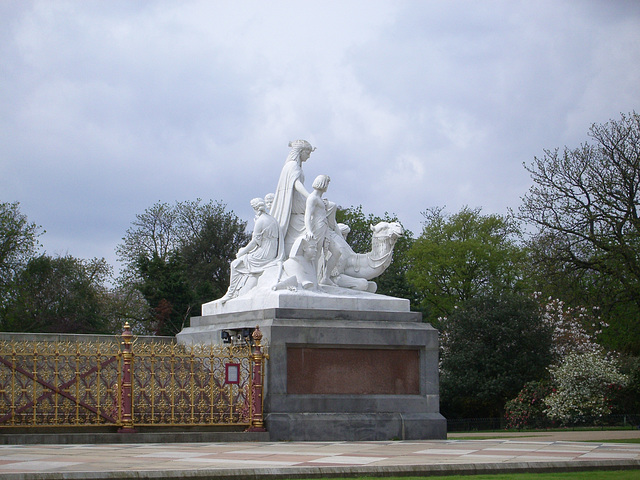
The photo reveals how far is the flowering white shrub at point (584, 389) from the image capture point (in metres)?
29.6

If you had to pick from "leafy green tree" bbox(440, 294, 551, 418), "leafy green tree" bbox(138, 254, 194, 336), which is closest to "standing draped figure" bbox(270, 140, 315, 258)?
"leafy green tree" bbox(440, 294, 551, 418)

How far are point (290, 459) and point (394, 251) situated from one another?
44.6m

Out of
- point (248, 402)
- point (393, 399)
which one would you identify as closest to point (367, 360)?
point (393, 399)

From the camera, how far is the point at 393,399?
18.3 metres

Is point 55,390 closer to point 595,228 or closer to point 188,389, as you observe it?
point 188,389

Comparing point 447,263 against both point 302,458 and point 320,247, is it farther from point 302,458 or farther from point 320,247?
point 302,458

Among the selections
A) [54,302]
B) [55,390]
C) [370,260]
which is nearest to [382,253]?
[370,260]

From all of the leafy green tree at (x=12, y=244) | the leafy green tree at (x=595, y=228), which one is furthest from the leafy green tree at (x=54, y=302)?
the leafy green tree at (x=595, y=228)

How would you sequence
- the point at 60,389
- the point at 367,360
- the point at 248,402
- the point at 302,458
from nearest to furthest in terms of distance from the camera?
the point at 302,458 → the point at 60,389 → the point at 248,402 → the point at 367,360

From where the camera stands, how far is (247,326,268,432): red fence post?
17062mm

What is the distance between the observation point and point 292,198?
20.2 meters

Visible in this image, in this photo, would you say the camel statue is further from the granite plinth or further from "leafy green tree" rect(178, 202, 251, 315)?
"leafy green tree" rect(178, 202, 251, 315)

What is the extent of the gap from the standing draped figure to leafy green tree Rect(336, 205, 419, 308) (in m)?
25.3

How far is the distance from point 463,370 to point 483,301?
3.00 metres
